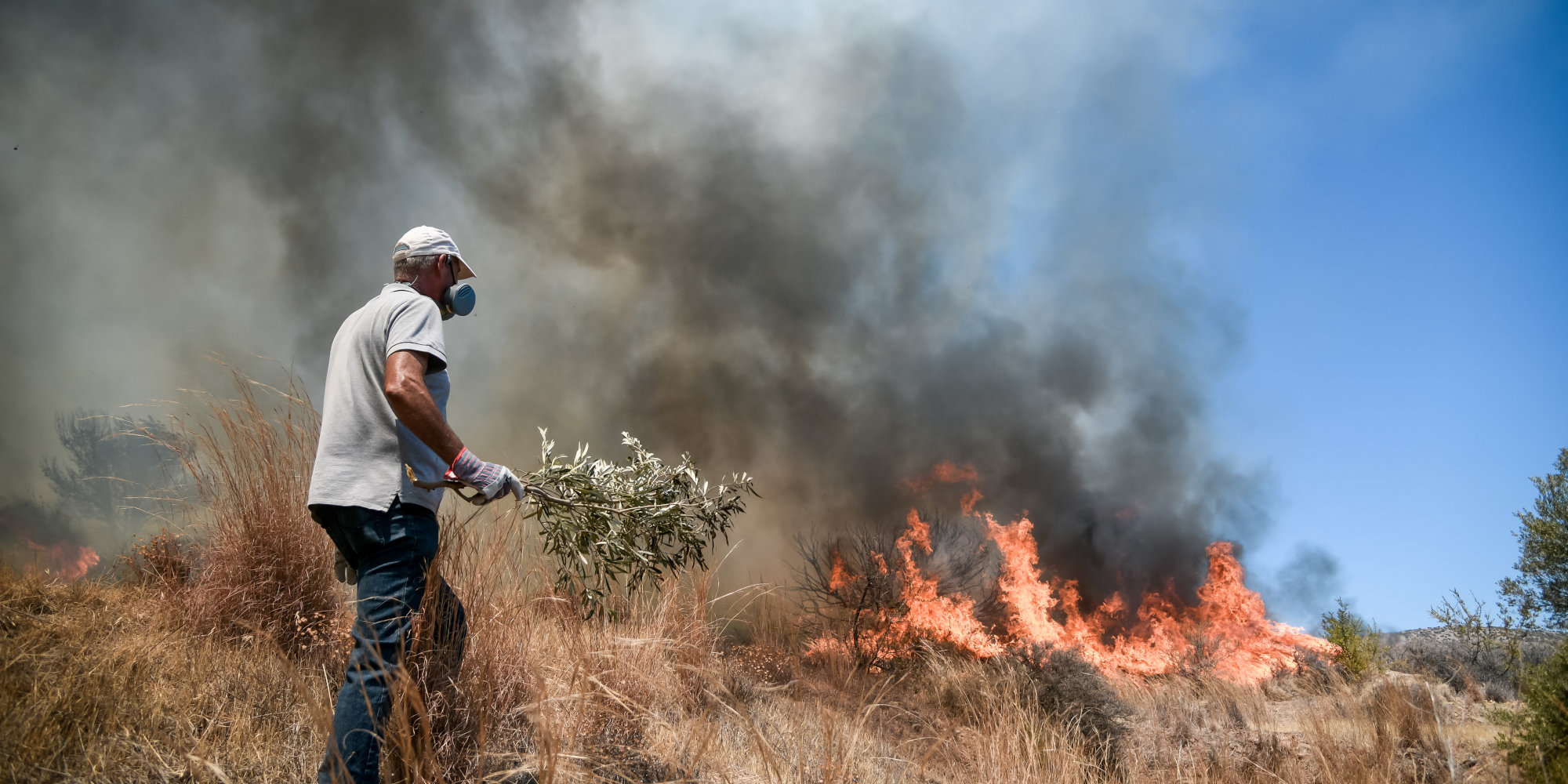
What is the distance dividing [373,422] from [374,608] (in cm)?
68

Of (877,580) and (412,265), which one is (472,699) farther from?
(877,580)

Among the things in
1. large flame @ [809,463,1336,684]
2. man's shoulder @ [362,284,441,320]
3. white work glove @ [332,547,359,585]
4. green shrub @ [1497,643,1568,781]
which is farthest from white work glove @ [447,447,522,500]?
large flame @ [809,463,1336,684]

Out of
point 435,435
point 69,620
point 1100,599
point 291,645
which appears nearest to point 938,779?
point 435,435

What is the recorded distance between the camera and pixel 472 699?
10.4ft

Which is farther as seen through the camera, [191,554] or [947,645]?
[947,645]

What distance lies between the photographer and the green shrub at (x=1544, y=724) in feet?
12.0

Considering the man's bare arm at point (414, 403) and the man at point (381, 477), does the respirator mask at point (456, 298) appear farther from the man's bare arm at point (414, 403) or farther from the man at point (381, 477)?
the man's bare arm at point (414, 403)

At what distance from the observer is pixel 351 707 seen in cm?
213

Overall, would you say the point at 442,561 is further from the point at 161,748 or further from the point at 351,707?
the point at 351,707

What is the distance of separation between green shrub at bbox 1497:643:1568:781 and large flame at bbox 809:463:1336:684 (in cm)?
539

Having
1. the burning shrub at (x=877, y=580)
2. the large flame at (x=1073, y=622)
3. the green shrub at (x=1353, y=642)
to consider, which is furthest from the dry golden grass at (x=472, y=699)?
the green shrub at (x=1353, y=642)

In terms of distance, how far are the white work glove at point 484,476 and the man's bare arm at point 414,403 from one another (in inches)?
3.3

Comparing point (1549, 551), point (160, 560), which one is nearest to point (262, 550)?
point (160, 560)

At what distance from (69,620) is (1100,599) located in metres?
24.9
